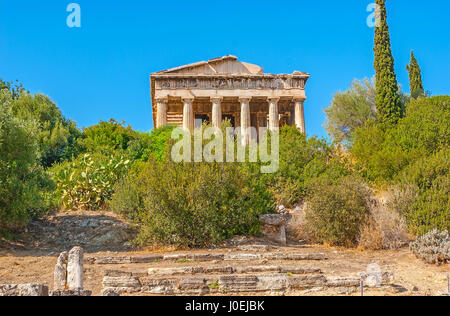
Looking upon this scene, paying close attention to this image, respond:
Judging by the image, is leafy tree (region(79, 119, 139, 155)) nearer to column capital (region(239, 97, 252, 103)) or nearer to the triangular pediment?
the triangular pediment

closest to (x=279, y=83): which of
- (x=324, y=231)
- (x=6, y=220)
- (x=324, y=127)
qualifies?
(x=324, y=127)

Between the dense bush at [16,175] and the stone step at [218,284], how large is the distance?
6223mm

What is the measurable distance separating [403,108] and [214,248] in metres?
21.0

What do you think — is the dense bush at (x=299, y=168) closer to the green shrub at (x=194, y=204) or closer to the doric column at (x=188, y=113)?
the green shrub at (x=194, y=204)

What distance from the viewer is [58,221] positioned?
52.7ft

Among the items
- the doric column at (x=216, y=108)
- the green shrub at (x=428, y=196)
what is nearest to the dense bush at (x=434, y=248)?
the green shrub at (x=428, y=196)

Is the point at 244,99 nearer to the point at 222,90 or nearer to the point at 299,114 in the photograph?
the point at 222,90

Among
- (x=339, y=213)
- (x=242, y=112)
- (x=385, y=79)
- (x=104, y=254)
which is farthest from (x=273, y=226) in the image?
(x=242, y=112)

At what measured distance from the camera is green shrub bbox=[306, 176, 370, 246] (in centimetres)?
1432

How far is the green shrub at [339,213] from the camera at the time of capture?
14320mm

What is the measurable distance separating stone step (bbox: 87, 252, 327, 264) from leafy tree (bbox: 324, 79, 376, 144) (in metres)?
24.2

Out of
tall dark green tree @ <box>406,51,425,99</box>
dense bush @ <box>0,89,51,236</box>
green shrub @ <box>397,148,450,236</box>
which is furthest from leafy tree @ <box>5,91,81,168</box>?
tall dark green tree @ <box>406,51,425,99</box>
